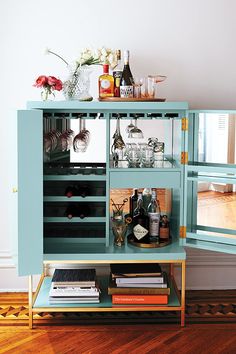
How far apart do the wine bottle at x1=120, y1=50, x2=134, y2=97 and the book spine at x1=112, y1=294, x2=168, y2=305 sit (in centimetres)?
120

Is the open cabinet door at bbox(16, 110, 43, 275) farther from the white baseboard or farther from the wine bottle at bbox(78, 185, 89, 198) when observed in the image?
the white baseboard

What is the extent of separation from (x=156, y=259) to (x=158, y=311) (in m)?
0.48

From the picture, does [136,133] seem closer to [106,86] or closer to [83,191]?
[106,86]

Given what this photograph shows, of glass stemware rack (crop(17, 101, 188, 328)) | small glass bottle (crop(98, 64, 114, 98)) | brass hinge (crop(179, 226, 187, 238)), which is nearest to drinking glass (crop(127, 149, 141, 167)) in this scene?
glass stemware rack (crop(17, 101, 188, 328))

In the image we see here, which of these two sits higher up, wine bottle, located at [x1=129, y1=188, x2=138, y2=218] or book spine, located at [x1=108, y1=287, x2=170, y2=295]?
wine bottle, located at [x1=129, y1=188, x2=138, y2=218]

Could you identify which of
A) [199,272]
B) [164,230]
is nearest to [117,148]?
[164,230]

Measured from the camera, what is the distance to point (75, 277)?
3273mm

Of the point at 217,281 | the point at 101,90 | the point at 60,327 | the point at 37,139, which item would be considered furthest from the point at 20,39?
the point at 217,281

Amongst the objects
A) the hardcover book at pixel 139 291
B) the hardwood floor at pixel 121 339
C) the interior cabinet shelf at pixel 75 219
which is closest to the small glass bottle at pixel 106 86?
the interior cabinet shelf at pixel 75 219

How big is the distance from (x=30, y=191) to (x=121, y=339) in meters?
0.99

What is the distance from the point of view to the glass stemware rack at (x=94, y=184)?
3057 millimetres

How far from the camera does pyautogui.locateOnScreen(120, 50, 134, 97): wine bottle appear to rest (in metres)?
3.19

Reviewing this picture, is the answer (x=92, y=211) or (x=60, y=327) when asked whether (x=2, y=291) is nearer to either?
(x=60, y=327)

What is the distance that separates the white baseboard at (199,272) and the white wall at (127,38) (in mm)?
492
